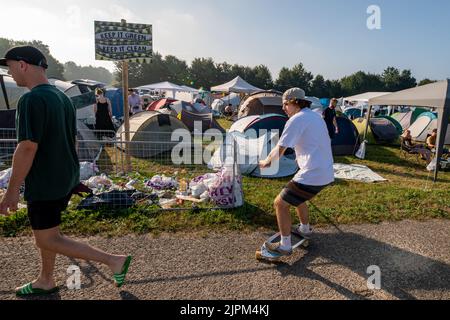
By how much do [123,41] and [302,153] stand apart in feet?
16.4

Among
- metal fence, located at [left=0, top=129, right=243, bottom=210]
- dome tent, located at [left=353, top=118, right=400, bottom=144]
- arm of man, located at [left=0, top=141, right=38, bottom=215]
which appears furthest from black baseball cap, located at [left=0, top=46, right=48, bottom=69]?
dome tent, located at [left=353, top=118, right=400, bottom=144]

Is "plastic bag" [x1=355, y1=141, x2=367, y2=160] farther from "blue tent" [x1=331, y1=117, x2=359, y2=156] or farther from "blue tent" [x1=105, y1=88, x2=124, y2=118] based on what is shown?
"blue tent" [x1=105, y1=88, x2=124, y2=118]

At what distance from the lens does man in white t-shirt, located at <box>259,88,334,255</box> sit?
314 centimetres

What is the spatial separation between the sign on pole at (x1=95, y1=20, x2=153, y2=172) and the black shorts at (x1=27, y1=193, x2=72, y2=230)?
3824mm

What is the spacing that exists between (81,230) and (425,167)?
9.74 meters

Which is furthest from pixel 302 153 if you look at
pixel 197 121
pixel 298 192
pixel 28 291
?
pixel 197 121

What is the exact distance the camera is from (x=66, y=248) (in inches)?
99.9

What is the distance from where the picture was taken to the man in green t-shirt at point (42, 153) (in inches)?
86.0

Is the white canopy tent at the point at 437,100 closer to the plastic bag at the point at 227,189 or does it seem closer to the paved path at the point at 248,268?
the paved path at the point at 248,268

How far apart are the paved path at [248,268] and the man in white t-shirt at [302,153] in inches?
16.2

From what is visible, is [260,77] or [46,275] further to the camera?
[260,77]

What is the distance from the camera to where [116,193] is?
482 cm

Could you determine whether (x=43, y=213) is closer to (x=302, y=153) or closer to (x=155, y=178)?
(x=302, y=153)
